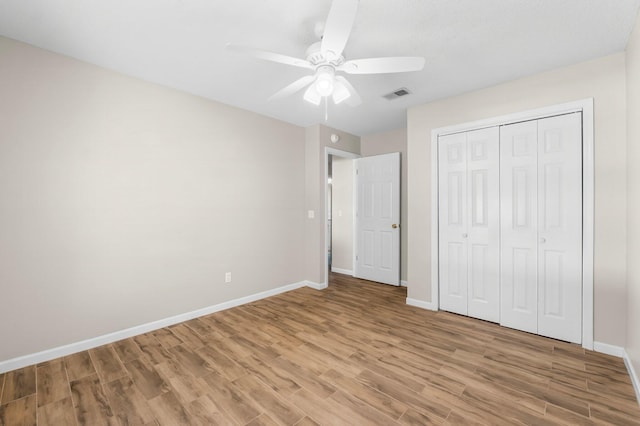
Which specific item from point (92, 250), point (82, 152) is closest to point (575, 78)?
point (82, 152)

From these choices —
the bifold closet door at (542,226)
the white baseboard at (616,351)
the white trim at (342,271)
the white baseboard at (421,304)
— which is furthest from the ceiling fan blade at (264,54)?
the white trim at (342,271)

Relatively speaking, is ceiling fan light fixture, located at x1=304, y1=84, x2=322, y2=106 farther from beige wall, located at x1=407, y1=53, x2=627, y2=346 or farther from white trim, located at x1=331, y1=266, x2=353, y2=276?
white trim, located at x1=331, y1=266, x2=353, y2=276

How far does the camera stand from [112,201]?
8.84 ft

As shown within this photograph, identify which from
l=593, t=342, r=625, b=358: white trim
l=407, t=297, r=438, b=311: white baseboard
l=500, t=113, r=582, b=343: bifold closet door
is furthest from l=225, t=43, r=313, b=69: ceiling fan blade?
l=593, t=342, r=625, b=358: white trim

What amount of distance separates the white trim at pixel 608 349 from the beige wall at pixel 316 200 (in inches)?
124

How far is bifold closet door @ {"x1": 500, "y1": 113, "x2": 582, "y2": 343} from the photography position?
2.61m

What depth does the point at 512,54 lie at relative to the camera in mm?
2420

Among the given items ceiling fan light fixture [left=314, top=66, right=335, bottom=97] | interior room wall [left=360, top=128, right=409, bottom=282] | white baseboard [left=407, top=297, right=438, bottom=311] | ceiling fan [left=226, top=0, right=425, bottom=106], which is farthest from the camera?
interior room wall [left=360, top=128, right=409, bottom=282]

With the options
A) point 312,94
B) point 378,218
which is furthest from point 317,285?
point 312,94

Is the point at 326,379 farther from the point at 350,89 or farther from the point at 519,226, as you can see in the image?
the point at 519,226

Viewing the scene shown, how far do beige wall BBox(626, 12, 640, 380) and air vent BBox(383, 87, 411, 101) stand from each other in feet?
5.69

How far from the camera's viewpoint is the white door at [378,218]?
4742mm

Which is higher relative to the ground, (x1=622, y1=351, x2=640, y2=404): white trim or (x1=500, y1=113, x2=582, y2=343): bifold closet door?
(x1=500, y1=113, x2=582, y2=343): bifold closet door

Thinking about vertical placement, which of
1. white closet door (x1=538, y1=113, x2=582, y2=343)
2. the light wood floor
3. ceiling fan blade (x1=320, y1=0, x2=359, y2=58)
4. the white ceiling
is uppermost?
the white ceiling
